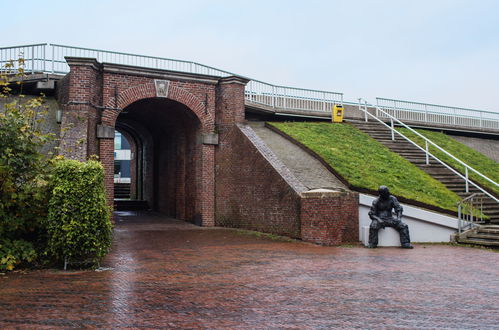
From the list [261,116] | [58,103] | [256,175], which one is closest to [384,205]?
[256,175]

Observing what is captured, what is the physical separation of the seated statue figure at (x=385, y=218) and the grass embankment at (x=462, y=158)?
5957mm

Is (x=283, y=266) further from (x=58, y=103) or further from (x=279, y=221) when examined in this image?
(x=58, y=103)

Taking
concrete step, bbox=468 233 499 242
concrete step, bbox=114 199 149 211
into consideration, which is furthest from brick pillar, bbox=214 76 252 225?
concrete step, bbox=114 199 149 211

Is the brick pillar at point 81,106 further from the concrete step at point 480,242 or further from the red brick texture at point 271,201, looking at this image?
the concrete step at point 480,242

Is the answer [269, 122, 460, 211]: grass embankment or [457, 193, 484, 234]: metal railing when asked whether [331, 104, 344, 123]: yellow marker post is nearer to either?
[269, 122, 460, 211]: grass embankment

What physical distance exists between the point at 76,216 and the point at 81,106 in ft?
24.7

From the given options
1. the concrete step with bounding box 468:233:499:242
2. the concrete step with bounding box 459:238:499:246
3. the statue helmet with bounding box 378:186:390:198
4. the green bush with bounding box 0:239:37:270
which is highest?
the statue helmet with bounding box 378:186:390:198

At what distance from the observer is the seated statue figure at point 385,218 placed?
11.5 metres

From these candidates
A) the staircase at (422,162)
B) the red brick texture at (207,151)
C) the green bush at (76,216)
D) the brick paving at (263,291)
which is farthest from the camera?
the staircase at (422,162)

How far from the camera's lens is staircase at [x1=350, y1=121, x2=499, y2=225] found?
14.4 metres

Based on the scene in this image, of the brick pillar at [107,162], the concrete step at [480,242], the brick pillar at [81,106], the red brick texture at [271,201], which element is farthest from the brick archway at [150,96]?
the concrete step at [480,242]

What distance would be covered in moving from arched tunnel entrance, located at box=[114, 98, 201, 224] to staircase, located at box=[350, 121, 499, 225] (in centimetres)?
837

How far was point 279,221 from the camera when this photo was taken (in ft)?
42.5

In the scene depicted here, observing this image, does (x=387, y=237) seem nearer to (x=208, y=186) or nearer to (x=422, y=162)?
(x=422, y=162)
